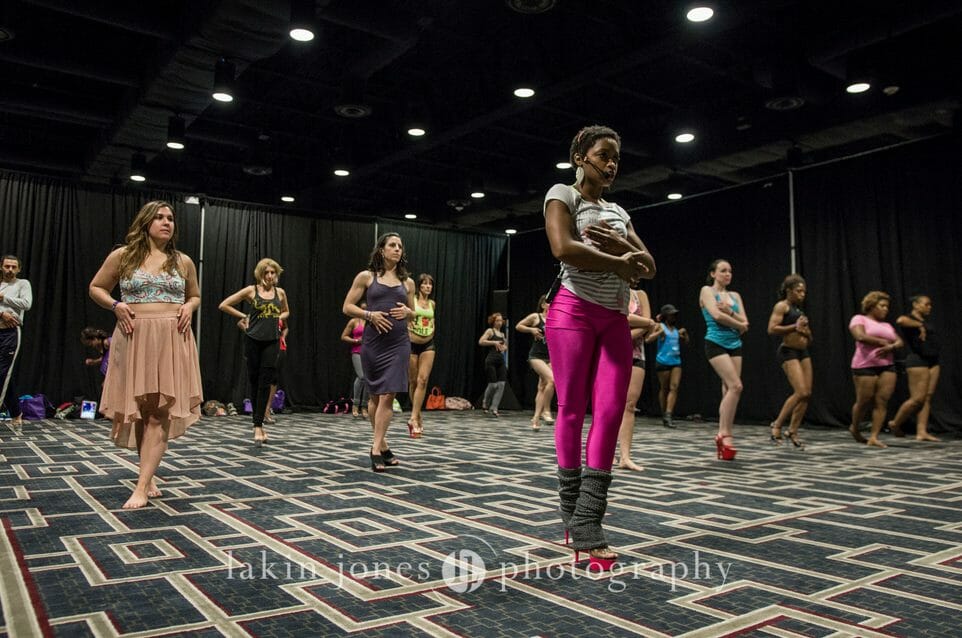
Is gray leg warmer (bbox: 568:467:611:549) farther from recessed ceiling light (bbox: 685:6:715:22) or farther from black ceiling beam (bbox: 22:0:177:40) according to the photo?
black ceiling beam (bbox: 22:0:177:40)

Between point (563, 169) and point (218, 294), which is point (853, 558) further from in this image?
point (218, 294)

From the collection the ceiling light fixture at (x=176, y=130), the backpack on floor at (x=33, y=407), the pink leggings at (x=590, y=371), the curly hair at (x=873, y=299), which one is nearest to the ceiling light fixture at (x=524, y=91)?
the ceiling light fixture at (x=176, y=130)

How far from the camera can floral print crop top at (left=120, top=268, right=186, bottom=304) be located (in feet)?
11.5

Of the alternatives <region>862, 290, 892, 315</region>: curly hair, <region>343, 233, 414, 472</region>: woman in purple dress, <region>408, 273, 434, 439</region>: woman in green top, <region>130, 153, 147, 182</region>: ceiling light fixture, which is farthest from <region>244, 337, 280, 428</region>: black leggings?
<region>862, 290, 892, 315</region>: curly hair

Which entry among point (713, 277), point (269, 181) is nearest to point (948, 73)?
point (713, 277)

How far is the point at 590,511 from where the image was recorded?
95.6 inches

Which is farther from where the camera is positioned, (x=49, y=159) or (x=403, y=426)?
(x=49, y=159)

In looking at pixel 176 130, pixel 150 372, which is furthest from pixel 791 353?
pixel 176 130

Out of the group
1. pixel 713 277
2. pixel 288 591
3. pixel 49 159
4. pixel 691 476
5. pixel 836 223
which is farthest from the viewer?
pixel 49 159

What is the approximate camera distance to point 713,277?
5.63 m

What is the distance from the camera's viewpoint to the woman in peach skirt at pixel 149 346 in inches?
135

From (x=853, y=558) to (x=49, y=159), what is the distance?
12.9 meters

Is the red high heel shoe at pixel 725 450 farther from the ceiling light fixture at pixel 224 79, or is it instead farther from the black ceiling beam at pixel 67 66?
the black ceiling beam at pixel 67 66

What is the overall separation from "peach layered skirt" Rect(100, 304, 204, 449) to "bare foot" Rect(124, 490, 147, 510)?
1.07 feet
